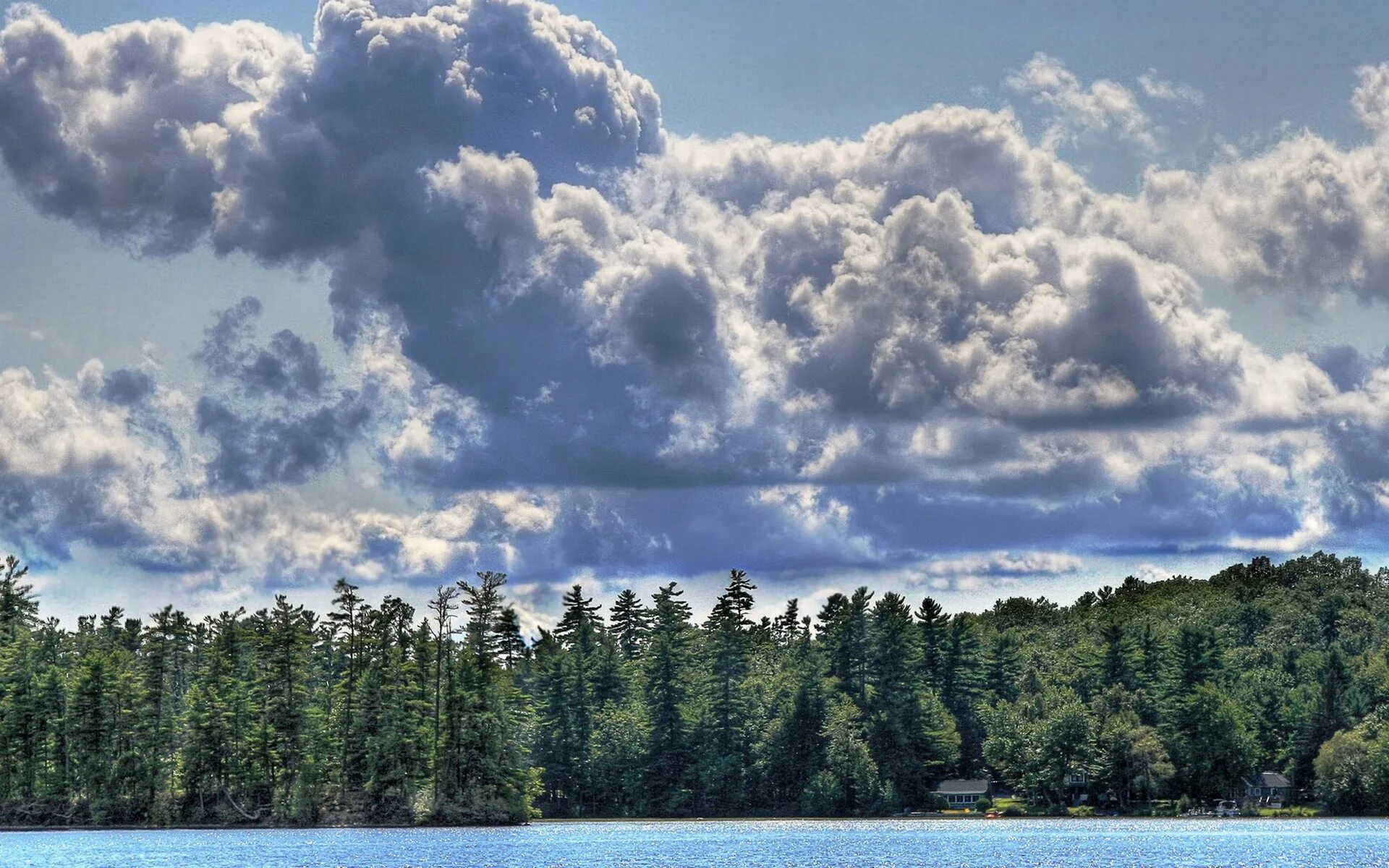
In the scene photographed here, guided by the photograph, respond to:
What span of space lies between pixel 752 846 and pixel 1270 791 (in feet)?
250

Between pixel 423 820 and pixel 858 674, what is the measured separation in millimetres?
56993

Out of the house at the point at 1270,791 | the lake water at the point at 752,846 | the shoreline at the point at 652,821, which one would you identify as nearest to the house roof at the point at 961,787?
the shoreline at the point at 652,821

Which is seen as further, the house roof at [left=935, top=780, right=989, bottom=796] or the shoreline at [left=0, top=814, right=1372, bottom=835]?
the house roof at [left=935, top=780, right=989, bottom=796]

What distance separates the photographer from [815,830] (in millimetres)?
147625

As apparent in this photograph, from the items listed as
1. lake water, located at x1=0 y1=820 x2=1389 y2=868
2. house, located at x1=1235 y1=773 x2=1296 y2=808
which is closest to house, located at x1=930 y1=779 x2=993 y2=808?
lake water, located at x1=0 y1=820 x2=1389 y2=868

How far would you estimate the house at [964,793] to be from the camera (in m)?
181

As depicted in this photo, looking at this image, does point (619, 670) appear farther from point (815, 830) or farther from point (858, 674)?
point (815, 830)

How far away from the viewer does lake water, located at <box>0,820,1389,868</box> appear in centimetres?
10106

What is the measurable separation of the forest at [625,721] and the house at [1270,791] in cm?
136

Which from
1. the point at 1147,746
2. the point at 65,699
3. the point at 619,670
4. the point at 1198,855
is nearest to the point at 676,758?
the point at 619,670

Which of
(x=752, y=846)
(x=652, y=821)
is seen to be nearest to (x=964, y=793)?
(x=652, y=821)

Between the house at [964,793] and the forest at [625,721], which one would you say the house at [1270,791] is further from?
the house at [964,793]

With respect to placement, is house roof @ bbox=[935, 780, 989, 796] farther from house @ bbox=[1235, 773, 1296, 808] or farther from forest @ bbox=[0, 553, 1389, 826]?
house @ bbox=[1235, 773, 1296, 808]

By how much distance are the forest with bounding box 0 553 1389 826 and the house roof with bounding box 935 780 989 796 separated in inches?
59.7
